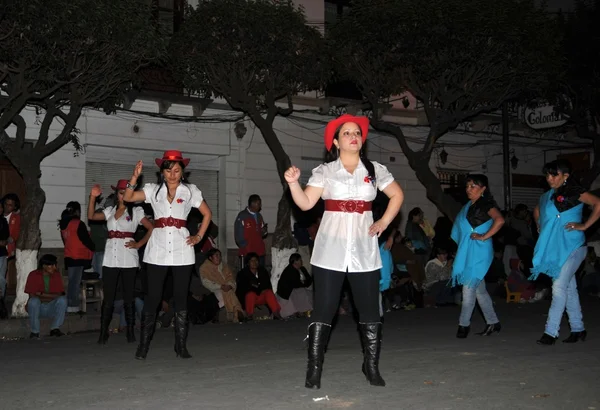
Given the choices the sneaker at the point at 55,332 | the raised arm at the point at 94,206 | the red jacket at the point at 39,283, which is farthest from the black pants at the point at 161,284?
the red jacket at the point at 39,283

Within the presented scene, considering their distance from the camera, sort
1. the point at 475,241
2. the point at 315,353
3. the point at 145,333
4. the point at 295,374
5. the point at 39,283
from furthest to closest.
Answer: the point at 39,283, the point at 475,241, the point at 145,333, the point at 295,374, the point at 315,353

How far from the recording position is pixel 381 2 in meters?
19.5

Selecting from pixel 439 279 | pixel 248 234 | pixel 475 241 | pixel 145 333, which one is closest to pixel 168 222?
pixel 145 333

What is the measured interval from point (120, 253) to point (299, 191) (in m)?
4.48

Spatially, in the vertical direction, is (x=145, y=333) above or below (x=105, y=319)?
above

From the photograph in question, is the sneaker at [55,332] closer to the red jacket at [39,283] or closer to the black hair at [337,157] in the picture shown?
the red jacket at [39,283]

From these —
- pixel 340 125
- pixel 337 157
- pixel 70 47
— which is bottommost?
pixel 337 157

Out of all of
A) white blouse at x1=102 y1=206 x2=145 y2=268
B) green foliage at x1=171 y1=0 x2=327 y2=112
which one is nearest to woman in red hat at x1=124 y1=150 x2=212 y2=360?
white blouse at x1=102 y1=206 x2=145 y2=268

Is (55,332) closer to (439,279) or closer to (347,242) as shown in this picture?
(347,242)

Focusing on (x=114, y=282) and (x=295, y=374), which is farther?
(x=114, y=282)

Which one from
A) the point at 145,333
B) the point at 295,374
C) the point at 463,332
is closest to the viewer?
the point at 295,374

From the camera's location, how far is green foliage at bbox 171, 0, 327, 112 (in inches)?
716

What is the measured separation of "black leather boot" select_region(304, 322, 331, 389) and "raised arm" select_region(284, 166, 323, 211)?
955 mm

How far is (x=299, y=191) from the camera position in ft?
21.7
